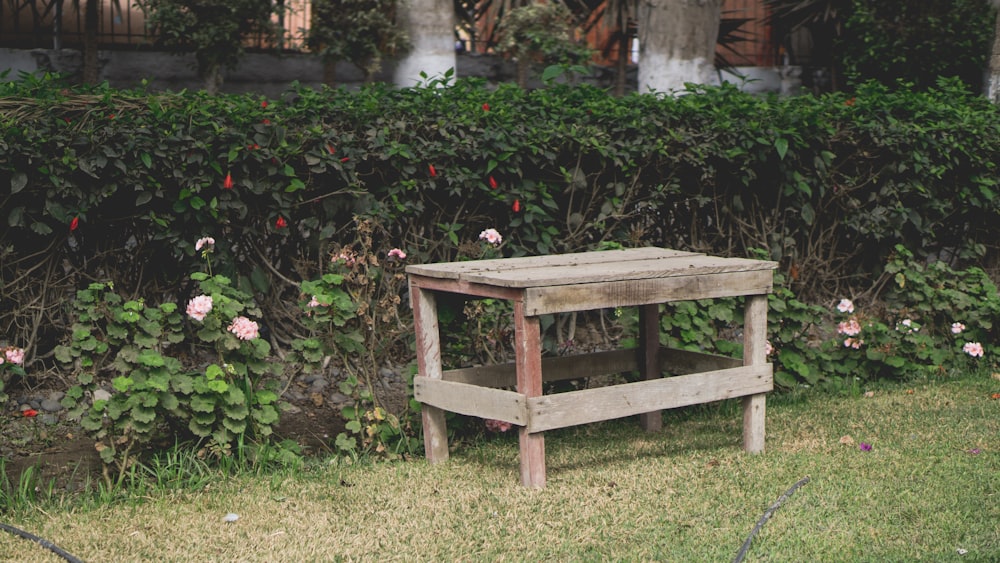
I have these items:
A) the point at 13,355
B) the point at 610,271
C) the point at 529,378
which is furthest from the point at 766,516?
the point at 13,355

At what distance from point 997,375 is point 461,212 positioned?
3.14 m

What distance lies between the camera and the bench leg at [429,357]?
4406 millimetres

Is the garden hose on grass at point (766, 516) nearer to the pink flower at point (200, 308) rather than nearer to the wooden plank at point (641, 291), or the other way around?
the wooden plank at point (641, 291)

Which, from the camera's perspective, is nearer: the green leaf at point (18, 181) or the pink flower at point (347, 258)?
the green leaf at point (18, 181)

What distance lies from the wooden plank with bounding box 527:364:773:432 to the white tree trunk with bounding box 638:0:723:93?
4631 millimetres

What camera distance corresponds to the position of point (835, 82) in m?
13.3

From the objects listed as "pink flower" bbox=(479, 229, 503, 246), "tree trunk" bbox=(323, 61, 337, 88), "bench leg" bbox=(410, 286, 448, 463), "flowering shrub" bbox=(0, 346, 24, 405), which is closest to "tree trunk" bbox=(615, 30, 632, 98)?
"tree trunk" bbox=(323, 61, 337, 88)

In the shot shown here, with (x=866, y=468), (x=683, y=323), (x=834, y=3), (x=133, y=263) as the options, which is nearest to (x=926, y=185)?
(x=683, y=323)

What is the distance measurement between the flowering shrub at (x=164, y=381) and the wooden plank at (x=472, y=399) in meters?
0.60

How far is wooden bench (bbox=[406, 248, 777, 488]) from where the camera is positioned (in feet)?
13.1

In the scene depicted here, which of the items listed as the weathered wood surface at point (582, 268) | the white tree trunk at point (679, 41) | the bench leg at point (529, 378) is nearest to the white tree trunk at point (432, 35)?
the white tree trunk at point (679, 41)

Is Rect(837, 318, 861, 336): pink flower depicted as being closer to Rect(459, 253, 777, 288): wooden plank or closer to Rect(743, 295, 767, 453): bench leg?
Rect(743, 295, 767, 453): bench leg

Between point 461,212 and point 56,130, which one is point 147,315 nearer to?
point 56,130

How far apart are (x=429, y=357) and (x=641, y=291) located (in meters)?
0.91
